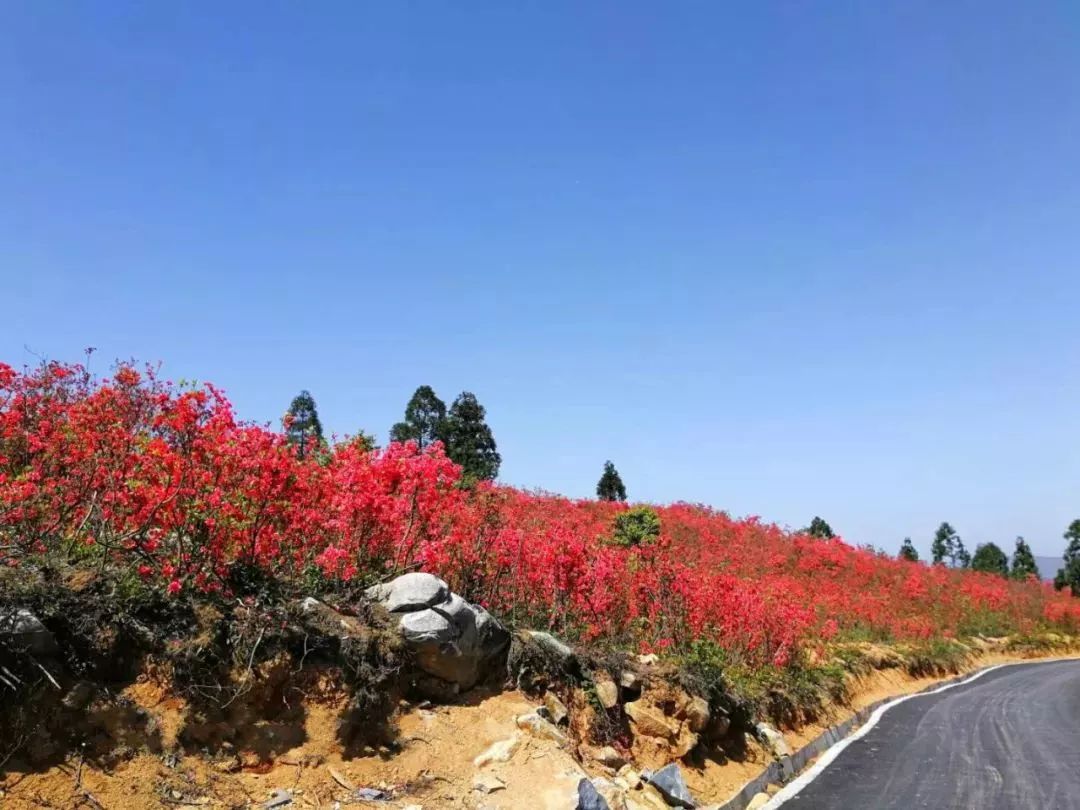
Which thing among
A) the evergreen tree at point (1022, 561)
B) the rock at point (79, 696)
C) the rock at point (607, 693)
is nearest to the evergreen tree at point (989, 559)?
the evergreen tree at point (1022, 561)

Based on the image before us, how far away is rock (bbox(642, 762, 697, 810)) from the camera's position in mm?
6285

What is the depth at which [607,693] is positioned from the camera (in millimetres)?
7164

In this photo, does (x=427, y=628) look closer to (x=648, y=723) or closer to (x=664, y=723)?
(x=648, y=723)

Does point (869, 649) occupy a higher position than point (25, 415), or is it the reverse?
point (25, 415)

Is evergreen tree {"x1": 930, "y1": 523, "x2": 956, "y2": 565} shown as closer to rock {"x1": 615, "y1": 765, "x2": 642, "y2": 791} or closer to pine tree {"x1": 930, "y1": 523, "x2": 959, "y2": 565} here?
pine tree {"x1": 930, "y1": 523, "x2": 959, "y2": 565}

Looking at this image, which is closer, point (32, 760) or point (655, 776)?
point (32, 760)

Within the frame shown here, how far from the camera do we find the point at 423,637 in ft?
19.1

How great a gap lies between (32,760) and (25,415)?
320cm

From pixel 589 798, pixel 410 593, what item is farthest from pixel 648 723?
pixel 410 593

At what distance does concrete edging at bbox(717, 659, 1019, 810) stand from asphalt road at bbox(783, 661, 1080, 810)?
0.34 meters

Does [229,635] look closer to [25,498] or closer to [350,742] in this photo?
[350,742]

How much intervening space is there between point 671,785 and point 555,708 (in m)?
1.22

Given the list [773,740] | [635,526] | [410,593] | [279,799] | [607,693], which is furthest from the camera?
[635,526]

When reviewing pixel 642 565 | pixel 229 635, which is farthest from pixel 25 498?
pixel 642 565
